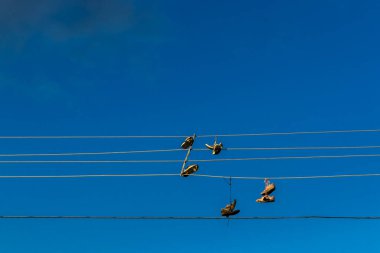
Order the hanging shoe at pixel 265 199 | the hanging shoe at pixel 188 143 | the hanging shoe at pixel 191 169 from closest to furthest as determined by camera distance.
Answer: the hanging shoe at pixel 191 169 → the hanging shoe at pixel 265 199 → the hanging shoe at pixel 188 143

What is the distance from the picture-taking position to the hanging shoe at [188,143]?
1218 cm

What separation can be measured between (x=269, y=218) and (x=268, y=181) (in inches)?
63.7

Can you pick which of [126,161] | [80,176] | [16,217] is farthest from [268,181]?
[16,217]

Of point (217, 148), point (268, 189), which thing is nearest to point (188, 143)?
point (217, 148)

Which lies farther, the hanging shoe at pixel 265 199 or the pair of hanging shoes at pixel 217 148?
the pair of hanging shoes at pixel 217 148

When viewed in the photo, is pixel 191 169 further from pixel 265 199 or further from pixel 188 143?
pixel 265 199

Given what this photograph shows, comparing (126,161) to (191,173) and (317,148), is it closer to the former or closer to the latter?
(191,173)

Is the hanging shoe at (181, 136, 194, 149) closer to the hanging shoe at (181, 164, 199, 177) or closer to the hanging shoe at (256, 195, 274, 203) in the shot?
the hanging shoe at (181, 164, 199, 177)

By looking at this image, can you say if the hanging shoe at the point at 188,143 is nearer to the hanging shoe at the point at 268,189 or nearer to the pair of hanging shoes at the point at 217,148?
the pair of hanging shoes at the point at 217,148

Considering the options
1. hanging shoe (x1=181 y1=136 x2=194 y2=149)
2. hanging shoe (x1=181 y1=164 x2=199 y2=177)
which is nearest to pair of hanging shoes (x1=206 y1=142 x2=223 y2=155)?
hanging shoe (x1=181 y1=136 x2=194 y2=149)

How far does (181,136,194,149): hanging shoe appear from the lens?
40.0ft

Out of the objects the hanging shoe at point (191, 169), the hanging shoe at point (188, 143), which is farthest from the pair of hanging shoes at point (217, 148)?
the hanging shoe at point (191, 169)

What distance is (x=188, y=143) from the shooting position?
12.2 meters

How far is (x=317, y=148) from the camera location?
10820 millimetres
